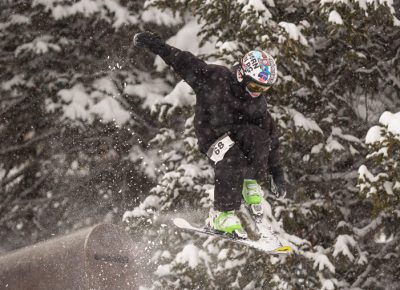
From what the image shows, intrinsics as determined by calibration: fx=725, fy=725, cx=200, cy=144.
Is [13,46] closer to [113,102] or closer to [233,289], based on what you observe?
[113,102]

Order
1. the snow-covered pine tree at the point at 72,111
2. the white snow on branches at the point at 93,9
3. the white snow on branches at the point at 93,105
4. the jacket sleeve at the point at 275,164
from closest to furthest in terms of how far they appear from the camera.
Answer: the jacket sleeve at the point at 275,164
the white snow on branches at the point at 93,105
the white snow on branches at the point at 93,9
the snow-covered pine tree at the point at 72,111

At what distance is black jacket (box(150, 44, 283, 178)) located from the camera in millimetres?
7195

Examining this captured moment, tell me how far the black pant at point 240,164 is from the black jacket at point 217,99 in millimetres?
120

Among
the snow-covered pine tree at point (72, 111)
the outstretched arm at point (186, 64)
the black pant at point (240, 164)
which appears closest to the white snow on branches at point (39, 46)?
the snow-covered pine tree at point (72, 111)

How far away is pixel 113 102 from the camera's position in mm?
15430

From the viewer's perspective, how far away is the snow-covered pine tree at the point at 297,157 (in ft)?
33.3

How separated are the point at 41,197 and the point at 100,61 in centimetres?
376

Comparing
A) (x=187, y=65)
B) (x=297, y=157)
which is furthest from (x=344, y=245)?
(x=187, y=65)

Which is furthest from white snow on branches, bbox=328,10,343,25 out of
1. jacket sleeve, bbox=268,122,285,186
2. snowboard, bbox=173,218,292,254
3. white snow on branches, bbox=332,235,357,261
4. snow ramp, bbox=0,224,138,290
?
Result: snow ramp, bbox=0,224,138,290

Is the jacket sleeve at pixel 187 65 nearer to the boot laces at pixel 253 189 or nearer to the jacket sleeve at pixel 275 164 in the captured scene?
the jacket sleeve at pixel 275 164

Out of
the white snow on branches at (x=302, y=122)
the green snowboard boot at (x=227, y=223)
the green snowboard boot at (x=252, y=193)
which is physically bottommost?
the white snow on branches at (x=302, y=122)

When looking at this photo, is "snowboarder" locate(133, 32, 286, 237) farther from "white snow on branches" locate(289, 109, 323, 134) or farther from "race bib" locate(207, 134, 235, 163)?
"white snow on branches" locate(289, 109, 323, 134)

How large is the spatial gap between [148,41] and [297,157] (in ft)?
19.4

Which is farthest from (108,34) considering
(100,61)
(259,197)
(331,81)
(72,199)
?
(259,197)
